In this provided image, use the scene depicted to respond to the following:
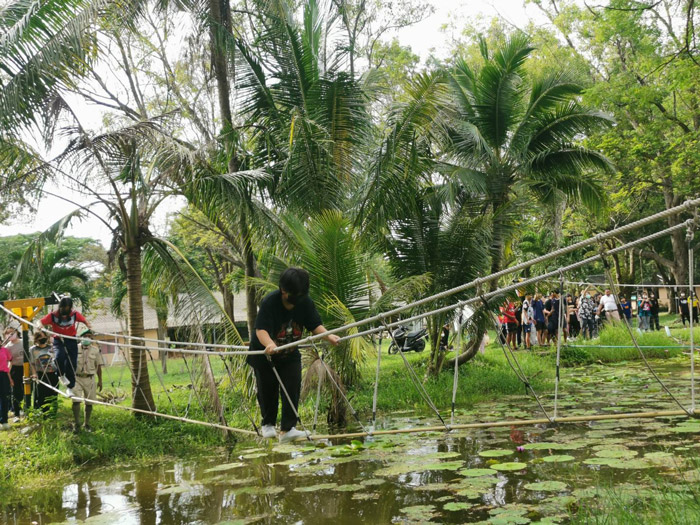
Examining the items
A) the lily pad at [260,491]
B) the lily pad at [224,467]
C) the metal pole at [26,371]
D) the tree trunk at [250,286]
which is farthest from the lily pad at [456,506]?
the metal pole at [26,371]

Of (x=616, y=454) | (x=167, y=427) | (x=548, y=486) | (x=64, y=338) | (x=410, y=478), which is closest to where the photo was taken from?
(x=548, y=486)

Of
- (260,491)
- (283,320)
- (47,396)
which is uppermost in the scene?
(283,320)

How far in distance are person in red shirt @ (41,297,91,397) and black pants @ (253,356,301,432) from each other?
13.3 feet

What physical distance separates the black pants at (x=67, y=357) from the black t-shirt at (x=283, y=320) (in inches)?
162

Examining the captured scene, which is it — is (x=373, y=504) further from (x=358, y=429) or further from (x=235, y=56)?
(x=235, y=56)

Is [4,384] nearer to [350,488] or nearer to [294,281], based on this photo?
[350,488]

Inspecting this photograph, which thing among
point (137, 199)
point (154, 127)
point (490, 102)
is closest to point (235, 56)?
point (154, 127)

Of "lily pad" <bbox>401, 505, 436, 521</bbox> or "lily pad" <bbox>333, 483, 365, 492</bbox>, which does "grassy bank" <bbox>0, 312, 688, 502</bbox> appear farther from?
"lily pad" <bbox>401, 505, 436, 521</bbox>

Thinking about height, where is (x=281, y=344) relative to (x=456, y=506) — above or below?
above

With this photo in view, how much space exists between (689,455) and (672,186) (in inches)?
588

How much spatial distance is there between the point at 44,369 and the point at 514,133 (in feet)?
26.1

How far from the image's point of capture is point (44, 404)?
848 cm

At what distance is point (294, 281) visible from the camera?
14.3 feet

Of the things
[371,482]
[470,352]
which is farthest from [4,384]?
[470,352]
